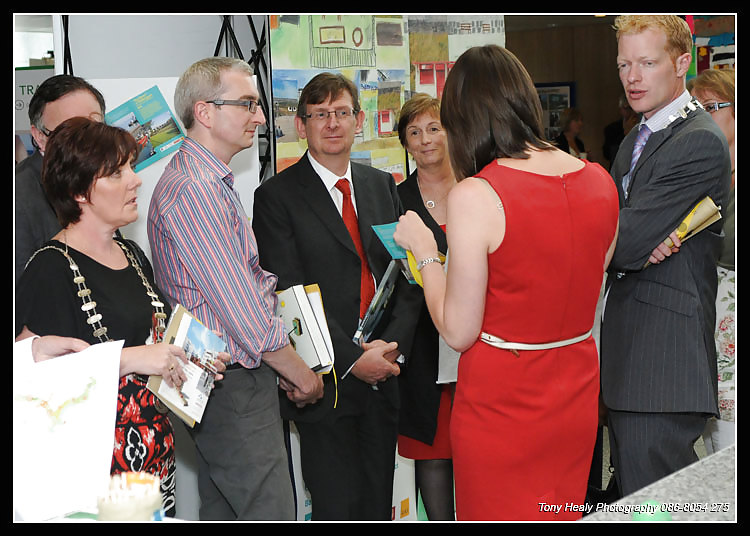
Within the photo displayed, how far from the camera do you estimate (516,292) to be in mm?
1758

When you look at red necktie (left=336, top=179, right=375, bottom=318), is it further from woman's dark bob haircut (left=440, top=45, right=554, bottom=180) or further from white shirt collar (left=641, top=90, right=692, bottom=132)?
white shirt collar (left=641, top=90, right=692, bottom=132)

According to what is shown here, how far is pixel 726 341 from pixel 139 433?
2.28 meters

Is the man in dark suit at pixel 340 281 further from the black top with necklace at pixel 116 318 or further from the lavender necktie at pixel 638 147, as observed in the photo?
the lavender necktie at pixel 638 147

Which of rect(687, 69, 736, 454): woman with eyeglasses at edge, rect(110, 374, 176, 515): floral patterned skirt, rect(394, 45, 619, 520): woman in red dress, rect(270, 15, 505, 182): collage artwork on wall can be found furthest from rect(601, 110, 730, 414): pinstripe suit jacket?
rect(270, 15, 505, 182): collage artwork on wall

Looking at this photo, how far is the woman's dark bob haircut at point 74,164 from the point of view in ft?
6.26

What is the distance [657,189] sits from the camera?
84.2 inches

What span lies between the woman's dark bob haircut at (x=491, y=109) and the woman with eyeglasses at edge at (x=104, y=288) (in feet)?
2.84

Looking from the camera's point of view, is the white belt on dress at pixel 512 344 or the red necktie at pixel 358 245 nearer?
the white belt on dress at pixel 512 344

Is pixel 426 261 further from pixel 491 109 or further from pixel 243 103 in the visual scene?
pixel 243 103

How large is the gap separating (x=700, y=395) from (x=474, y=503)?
0.76 metres

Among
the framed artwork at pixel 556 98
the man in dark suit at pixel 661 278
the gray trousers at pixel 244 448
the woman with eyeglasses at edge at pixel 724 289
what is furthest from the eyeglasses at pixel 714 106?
the framed artwork at pixel 556 98

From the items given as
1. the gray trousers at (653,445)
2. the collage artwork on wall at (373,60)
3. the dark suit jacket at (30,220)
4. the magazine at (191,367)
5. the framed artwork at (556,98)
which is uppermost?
the framed artwork at (556,98)

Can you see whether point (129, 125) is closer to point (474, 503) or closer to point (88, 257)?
point (88, 257)

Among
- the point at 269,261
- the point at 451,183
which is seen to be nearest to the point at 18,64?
the point at 269,261
